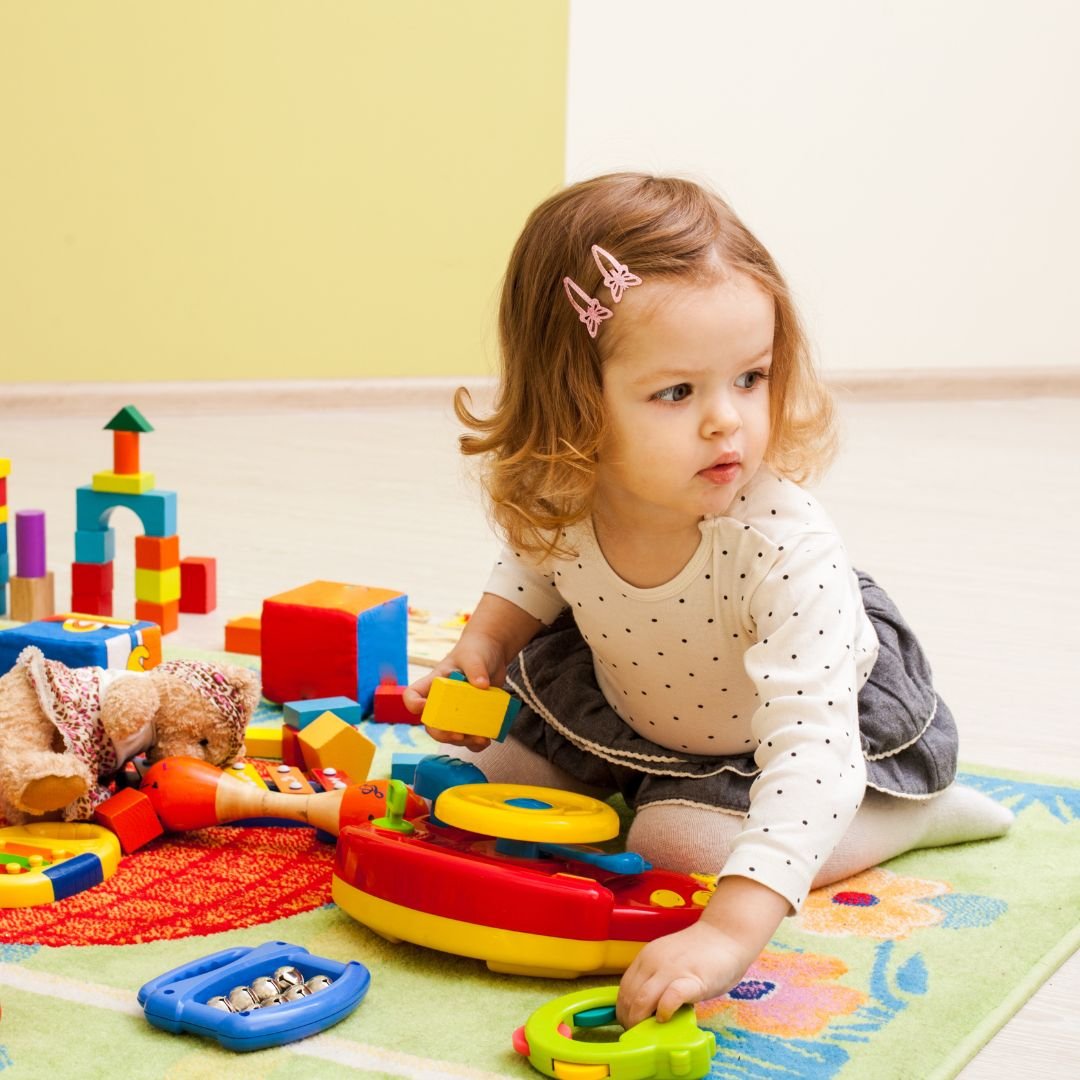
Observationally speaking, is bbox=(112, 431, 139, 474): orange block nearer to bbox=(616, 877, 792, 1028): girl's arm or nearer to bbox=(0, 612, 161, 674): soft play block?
bbox=(0, 612, 161, 674): soft play block

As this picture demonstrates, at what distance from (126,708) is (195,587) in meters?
0.54

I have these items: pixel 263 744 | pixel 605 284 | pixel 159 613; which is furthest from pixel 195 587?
pixel 605 284

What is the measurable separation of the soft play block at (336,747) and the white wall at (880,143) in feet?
7.66

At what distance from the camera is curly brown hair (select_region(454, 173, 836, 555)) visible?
78cm

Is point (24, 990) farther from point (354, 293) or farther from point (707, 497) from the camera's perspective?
point (354, 293)

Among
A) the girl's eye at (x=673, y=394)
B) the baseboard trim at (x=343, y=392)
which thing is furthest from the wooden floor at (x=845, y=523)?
the girl's eye at (x=673, y=394)

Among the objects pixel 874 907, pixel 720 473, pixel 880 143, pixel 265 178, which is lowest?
pixel 874 907

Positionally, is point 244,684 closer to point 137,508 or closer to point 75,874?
point 75,874

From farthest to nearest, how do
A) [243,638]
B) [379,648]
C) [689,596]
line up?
[243,638]
[379,648]
[689,596]

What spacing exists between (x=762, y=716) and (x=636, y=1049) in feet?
0.64

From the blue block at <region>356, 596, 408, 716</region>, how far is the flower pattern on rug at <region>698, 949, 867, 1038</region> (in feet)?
1.51

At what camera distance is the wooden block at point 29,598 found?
1364 millimetres

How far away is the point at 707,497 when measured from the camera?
0.79m

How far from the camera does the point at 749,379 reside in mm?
786
